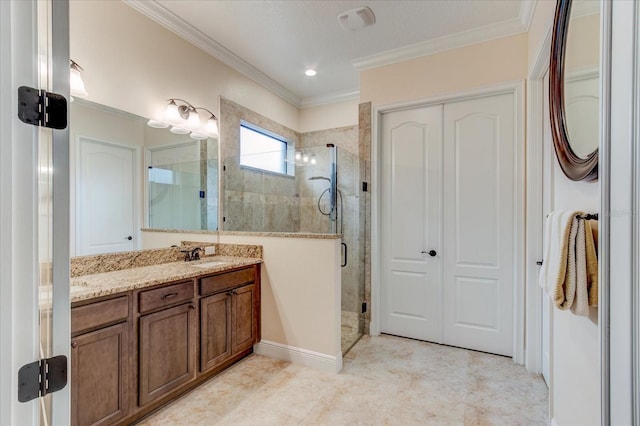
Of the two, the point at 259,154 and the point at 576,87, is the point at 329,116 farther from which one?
the point at 576,87

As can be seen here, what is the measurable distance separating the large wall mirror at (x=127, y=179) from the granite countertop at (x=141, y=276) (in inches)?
8.7

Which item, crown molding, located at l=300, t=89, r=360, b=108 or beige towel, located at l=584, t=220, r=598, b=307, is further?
crown molding, located at l=300, t=89, r=360, b=108

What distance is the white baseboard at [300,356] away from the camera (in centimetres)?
246

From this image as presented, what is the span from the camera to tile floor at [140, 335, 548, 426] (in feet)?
6.20

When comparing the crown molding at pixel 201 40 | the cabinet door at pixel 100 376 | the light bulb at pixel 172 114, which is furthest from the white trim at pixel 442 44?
the cabinet door at pixel 100 376

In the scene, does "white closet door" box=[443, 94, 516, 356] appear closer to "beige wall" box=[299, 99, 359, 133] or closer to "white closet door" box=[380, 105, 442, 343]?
"white closet door" box=[380, 105, 442, 343]

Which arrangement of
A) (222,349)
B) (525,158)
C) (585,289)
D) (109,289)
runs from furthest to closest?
(525,158), (222,349), (109,289), (585,289)

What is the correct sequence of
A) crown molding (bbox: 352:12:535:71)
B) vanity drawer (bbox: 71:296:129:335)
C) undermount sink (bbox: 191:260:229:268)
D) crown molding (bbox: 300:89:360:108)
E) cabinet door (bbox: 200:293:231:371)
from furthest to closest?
crown molding (bbox: 300:89:360:108), crown molding (bbox: 352:12:535:71), undermount sink (bbox: 191:260:229:268), cabinet door (bbox: 200:293:231:371), vanity drawer (bbox: 71:296:129:335)

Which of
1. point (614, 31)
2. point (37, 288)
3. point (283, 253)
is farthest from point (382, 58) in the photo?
point (37, 288)

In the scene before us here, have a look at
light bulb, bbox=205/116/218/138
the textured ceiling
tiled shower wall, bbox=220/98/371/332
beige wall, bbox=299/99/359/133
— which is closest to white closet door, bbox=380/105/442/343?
tiled shower wall, bbox=220/98/371/332

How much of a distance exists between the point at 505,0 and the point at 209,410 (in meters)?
3.59

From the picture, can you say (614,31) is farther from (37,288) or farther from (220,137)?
(220,137)

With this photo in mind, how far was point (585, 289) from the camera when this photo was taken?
1.12 metres

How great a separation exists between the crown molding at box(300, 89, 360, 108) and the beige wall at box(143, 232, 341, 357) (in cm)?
243
